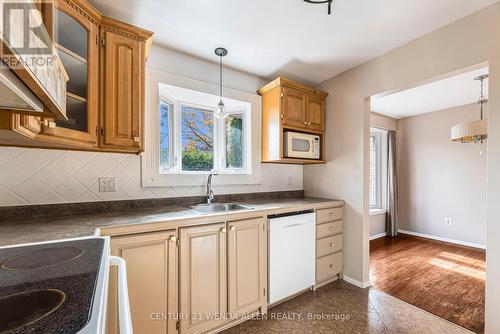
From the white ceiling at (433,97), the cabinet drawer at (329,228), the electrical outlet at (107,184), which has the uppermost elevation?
the white ceiling at (433,97)

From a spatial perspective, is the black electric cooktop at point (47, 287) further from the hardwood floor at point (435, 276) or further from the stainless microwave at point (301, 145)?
the hardwood floor at point (435, 276)

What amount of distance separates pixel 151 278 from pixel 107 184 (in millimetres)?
849

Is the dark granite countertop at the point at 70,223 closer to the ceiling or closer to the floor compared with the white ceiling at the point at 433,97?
closer to the floor

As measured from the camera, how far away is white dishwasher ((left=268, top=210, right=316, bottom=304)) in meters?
2.01

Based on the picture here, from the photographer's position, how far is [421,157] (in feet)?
14.1

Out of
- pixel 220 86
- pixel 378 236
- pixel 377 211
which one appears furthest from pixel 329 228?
pixel 378 236

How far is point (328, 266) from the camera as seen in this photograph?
8.04 feet

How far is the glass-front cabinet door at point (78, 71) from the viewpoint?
1.28m

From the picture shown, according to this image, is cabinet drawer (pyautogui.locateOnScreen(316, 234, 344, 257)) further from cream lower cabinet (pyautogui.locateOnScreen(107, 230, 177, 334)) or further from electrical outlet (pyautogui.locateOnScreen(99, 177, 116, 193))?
electrical outlet (pyautogui.locateOnScreen(99, 177, 116, 193))

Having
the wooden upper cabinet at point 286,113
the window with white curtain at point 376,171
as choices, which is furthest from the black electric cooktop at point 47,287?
the window with white curtain at point 376,171

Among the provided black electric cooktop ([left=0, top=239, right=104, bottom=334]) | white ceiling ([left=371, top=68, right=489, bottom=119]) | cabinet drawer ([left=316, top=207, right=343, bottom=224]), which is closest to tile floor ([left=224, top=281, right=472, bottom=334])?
cabinet drawer ([left=316, top=207, right=343, bottom=224])

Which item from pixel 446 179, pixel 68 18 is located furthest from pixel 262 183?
pixel 446 179

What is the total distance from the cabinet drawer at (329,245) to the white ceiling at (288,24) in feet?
6.39

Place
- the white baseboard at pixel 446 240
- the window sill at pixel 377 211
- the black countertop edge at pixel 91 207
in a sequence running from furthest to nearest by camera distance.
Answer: the window sill at pixel 377 211
the white baseboard at pixel 446 240
the black countertop edge at pixel 91 207
